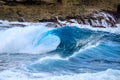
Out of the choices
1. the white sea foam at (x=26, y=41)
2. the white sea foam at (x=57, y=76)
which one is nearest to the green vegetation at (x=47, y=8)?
the white sea foam at (x=26, y=41)

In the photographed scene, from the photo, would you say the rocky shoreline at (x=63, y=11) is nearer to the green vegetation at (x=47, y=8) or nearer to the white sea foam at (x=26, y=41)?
the green vegetation at (x=47, y=8)

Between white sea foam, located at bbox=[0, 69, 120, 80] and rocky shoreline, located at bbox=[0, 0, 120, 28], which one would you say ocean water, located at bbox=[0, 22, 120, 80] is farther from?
rocky shoreline, located at bbox=[0, 0, 120, 28]

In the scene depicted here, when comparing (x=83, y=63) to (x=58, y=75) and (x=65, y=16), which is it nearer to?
(x=58, y=75)

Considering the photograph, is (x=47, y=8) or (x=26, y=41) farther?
(x=47, y=8)

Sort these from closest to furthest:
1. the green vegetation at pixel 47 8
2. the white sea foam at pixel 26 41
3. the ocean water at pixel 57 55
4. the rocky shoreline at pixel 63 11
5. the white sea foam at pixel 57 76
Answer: the white sea foam at pixel 57 76 < the ocean water at pixel 57 55 < the white sea foam at pixel 26 41 < the rocky shoreline at pixel 63 11 < the green vegetation at pixel 47 8

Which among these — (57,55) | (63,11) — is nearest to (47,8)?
(63,11)

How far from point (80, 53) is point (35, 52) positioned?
1.39 meters

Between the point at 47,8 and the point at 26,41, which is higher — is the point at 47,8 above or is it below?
below

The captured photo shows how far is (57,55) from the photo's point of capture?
1076 cm

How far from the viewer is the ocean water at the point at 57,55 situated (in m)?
8.15

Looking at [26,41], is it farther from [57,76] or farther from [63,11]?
[63,11]

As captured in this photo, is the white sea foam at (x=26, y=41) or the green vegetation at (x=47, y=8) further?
the green vegetation at (x=47, y=8)

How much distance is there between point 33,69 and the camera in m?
8.59

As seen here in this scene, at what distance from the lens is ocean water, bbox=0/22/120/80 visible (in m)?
8.15
